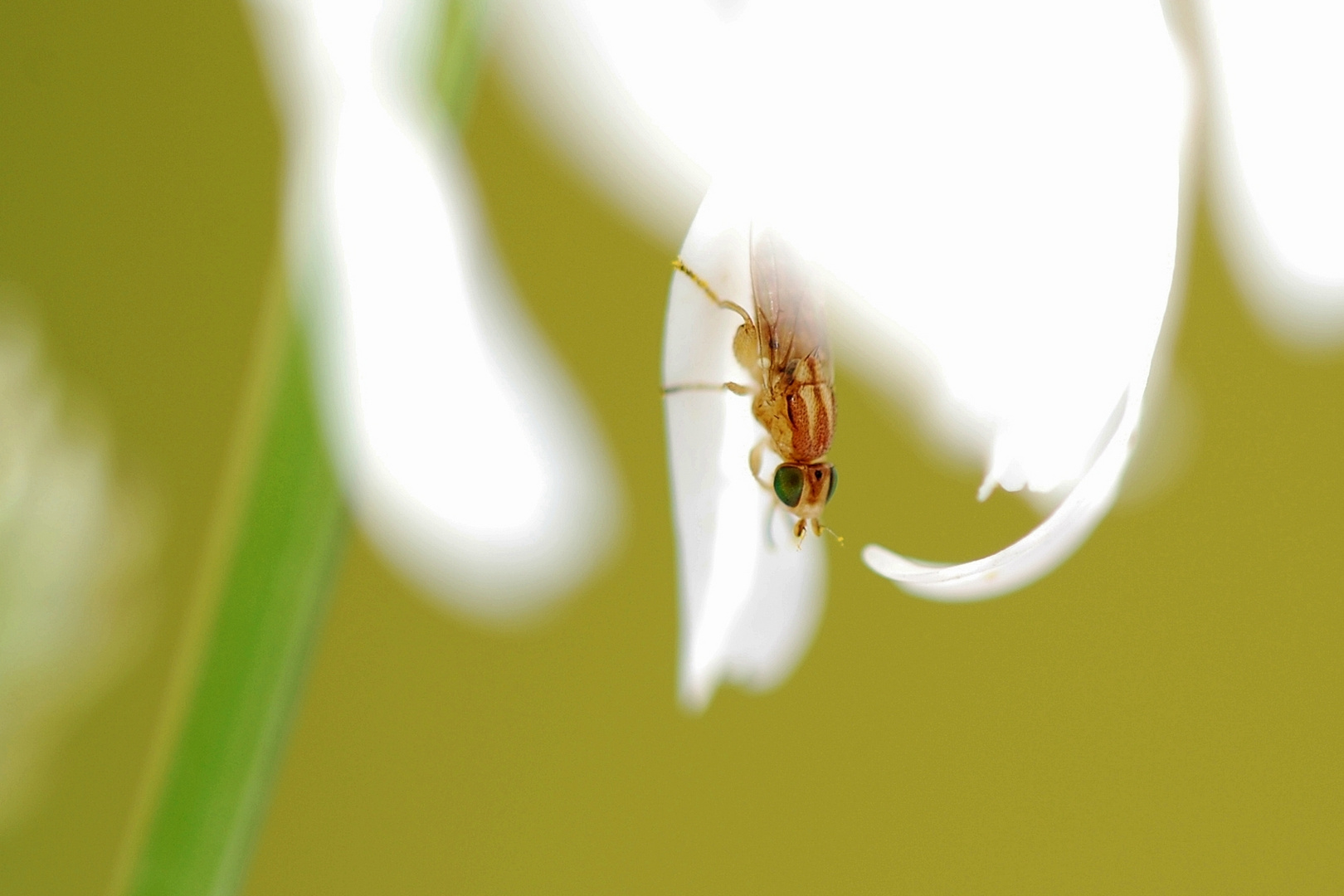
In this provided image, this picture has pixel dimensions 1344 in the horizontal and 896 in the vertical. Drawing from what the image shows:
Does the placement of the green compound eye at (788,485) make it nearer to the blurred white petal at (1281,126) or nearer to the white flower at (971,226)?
the white flower at (971,226)

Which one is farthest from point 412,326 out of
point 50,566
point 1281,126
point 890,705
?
point 890,705

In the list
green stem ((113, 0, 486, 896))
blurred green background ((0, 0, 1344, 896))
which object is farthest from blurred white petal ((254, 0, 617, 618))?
blurred green background ((0, 0, 1344, 896))

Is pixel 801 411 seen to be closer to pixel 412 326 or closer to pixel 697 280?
pixel 697 280

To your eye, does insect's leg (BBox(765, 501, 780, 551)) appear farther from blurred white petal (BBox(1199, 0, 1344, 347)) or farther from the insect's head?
blurred white petal (BBox(1199, 0, 1344, 347))

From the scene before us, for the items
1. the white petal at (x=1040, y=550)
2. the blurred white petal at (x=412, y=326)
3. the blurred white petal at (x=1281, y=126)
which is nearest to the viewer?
the white petal at (x=1040, y=550)

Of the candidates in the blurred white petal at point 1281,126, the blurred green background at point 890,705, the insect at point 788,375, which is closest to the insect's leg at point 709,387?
the insect at point 788,375

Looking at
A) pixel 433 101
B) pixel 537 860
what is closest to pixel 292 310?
pixel 433 101
